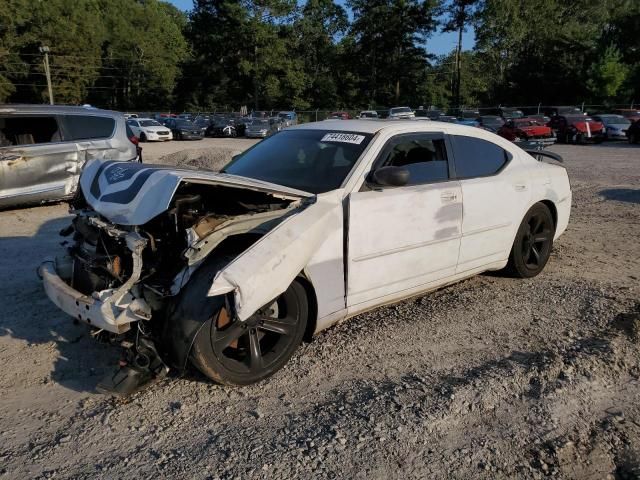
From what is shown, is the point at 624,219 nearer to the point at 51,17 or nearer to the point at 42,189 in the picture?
the point at 42,189

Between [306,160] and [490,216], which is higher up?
[306,160]

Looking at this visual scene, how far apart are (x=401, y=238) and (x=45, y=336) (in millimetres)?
2724

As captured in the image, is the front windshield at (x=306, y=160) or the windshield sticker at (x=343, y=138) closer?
the front windshield at (x=306, y=160)

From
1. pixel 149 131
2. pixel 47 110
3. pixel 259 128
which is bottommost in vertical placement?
pixel 259 128

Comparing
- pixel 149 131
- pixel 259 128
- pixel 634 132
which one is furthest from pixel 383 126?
pixel 259 128

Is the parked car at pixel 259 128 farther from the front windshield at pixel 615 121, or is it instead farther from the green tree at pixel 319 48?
the green tree at pixel 319 48

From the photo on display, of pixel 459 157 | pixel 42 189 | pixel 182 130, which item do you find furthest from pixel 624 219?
pixel 182 130

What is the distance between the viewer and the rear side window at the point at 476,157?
4559 millimetres

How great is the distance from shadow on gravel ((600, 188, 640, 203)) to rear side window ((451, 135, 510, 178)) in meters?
5.75

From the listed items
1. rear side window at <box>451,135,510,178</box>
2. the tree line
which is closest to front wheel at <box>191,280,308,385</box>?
rear side window at <box>451,135,510,178</box>

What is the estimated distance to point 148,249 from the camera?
322cm

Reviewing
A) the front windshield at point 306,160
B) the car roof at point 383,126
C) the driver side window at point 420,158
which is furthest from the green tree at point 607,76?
the front windshield at point 306,160

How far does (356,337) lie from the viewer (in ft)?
13.1

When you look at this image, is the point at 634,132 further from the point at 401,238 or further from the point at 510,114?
the point at 401,238
